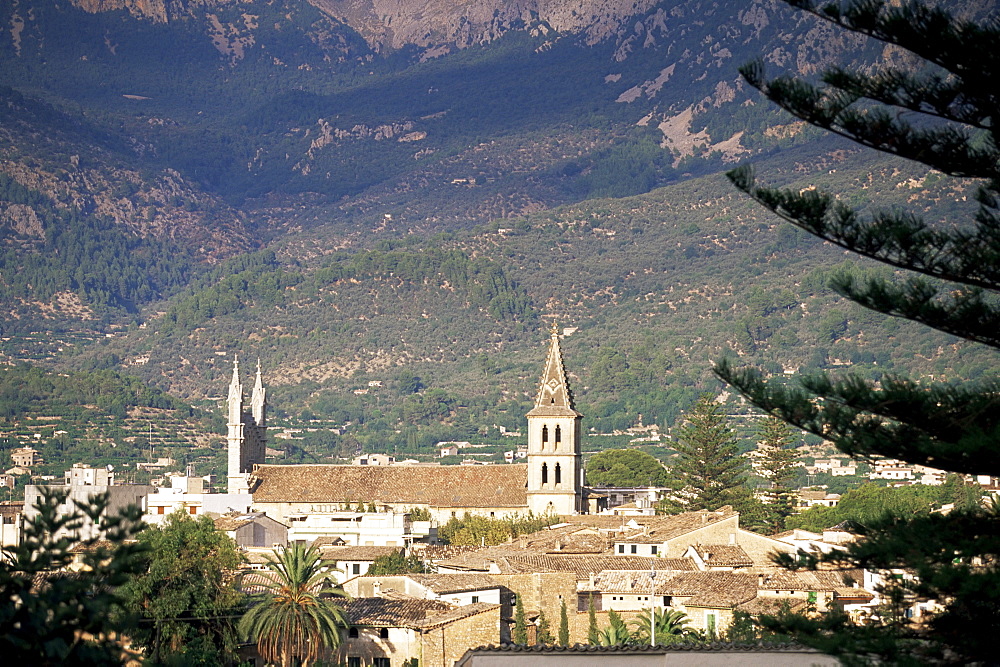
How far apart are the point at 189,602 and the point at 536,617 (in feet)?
38.5

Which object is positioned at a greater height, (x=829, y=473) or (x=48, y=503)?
(x=829, y=473)

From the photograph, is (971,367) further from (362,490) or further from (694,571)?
(694,571)

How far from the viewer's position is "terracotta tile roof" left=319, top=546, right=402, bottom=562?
76.6 m

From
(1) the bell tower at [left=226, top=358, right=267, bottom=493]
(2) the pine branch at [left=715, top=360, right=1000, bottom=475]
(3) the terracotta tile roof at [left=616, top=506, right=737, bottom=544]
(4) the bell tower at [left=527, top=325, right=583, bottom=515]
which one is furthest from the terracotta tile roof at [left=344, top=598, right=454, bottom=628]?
(1) the bell tower at [left=226, top=358, right=267, bottom=493]

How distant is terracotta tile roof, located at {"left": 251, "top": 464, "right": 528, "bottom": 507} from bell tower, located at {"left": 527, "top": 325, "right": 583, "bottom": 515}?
70.6 inches

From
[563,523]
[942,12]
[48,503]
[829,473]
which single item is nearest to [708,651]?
[942,12]

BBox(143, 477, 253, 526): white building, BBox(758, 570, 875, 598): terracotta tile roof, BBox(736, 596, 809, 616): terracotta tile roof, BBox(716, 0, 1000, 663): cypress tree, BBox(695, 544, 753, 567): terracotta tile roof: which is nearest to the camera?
BBox(716, 0, 1000, 663): cypress tree

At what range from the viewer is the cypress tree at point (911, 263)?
23266 millimetres

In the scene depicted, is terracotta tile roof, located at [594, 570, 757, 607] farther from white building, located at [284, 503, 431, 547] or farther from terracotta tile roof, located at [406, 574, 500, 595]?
white building, located at [284, 503, 431, 547]

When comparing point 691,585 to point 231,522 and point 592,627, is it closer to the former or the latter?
point 592,627

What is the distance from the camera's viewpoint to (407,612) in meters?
53.5

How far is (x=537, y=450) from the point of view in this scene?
375 feet

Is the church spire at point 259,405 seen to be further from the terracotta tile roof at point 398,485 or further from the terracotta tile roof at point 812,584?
the terracotta tile roof at point 812,584

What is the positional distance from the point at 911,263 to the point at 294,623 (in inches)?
1133
